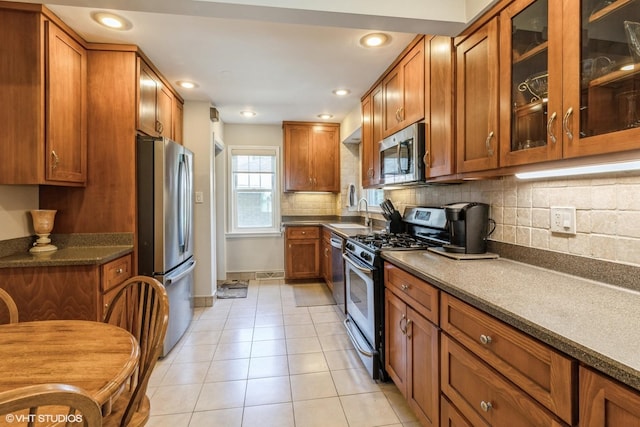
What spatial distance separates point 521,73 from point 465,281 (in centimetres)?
95

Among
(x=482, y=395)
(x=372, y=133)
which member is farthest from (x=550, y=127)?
(x=372, y=133)

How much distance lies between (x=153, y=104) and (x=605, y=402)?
328 centimetres

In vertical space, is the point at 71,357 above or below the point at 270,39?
below

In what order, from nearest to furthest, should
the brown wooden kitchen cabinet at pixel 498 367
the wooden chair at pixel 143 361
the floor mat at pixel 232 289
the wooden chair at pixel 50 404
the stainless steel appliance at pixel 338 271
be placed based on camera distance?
the wooden chair at pixel 50 404 → the brown wooden kitchen cabinet at pixel 498 367 → the wooden chair at pixel 143 361 → the stainless steel appliance at pixel 338 271 → the floor mat at pixel 232 289

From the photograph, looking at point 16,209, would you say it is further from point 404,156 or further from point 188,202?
point 404,156

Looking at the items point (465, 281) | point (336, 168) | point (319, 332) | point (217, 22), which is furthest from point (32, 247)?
point (336, 168)

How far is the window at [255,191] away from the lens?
499 cm

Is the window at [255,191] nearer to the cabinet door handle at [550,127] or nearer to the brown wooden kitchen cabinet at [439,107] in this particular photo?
the brown wooden kitchen cabinet at [439,107]

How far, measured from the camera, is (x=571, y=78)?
112cm

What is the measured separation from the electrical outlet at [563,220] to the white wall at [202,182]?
324 cm

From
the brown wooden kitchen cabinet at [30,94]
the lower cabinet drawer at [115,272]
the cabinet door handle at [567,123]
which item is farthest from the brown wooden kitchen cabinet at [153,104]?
the cabinet door handle at [567,123]

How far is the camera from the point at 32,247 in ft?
7.31

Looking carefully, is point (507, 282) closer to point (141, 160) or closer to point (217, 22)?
point (217, 22)

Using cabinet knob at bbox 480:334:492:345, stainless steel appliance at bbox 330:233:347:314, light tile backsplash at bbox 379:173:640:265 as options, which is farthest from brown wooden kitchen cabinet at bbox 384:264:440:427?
stainless steel appliance at bbox 330:233:347:314
